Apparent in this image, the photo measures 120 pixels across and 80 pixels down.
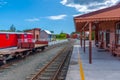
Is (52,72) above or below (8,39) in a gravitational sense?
below

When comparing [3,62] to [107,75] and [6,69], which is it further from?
[107,75]

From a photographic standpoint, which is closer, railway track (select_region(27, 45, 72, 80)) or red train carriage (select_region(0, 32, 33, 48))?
railway track (select_region(27, 45, 72, 80))

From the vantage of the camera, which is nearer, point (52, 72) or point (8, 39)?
point (52, 72)

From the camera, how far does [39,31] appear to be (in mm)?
65250

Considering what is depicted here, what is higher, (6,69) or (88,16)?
(88,16)

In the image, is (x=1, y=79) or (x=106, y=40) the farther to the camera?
(x=106, y=40)

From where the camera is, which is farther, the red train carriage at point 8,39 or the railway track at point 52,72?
the red train carriage at point 8,39

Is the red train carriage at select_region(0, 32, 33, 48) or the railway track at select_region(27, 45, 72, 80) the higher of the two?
the red train carriage at select_region(0, 32, 33, 48)

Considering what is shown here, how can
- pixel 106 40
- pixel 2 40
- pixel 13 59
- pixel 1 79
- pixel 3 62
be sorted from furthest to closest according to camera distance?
pixel 106 40, pixel 2 40, pixel 13 59, pixel 3 62, pixel 1 79

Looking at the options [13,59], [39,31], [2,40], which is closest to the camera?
[13,59]

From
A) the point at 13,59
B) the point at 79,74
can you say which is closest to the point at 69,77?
the point at 79,74

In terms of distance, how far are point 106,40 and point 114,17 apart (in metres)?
10.8

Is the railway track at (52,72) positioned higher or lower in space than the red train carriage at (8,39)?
lower

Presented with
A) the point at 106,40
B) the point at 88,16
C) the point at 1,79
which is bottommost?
the point at 1,79
